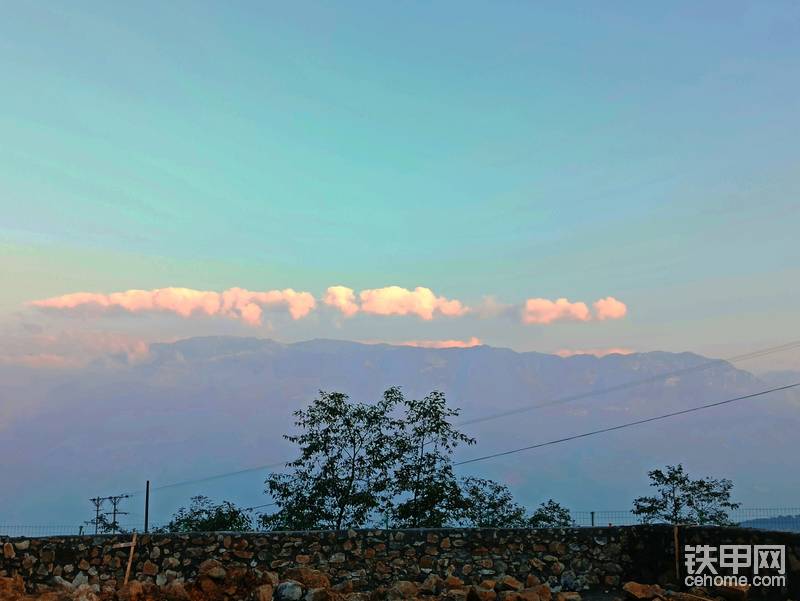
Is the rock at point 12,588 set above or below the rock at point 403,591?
below

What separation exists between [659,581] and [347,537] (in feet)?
16.5

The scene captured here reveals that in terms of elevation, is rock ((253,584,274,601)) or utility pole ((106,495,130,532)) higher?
rock ((253,584,274,601))

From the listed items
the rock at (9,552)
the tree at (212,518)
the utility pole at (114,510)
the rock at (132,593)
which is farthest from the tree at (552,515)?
the utility pole at (114,510)

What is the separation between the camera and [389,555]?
46.5 ft

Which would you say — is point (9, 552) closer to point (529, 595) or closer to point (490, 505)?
point (529, 595)

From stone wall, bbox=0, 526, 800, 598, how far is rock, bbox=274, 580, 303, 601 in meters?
2.49

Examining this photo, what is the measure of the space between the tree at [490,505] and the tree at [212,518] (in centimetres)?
799

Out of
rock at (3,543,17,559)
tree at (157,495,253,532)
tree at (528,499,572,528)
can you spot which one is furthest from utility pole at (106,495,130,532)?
rock at (3,543,17,559)

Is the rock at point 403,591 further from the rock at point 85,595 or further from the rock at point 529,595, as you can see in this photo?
the rock at point 85,595

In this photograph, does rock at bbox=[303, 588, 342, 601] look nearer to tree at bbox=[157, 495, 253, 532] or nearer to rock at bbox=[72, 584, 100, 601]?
rock at bbox=[72, 584, 100, 601]

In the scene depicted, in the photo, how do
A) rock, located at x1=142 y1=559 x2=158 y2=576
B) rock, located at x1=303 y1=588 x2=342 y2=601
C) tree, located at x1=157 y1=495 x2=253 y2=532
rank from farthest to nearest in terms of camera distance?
1. tree, located at x1=157 y1=495 x2=253 y2=532
2. rock, located at x1=142 y1=559 x2=158 y2=576
3. rock, located at x1=303 y1=588 x2=342 y2=601

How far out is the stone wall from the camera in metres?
13.7

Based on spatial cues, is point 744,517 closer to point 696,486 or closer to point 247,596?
point 696,486

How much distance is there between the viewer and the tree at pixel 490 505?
2862 centimetres
